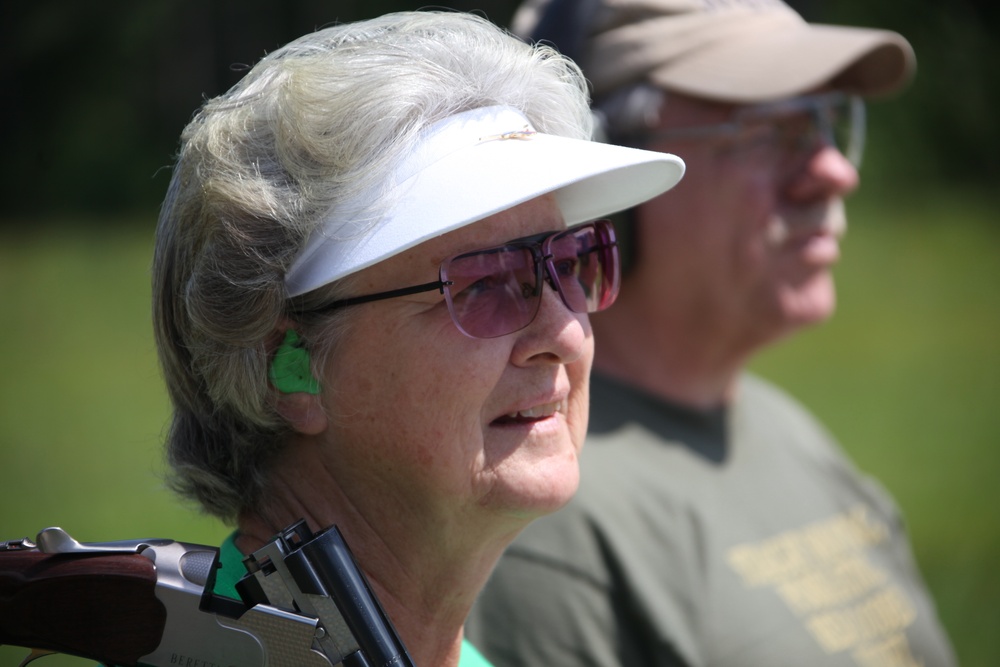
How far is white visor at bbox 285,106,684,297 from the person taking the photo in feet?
4.41

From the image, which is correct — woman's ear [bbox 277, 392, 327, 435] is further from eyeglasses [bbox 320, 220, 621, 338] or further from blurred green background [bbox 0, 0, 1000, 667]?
blurred green background [bbox 0, 0, 1000, 667]

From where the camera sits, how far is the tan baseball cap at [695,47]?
2.52 meters

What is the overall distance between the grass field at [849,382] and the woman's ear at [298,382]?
2.20 m

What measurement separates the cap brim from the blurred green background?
7.69ft

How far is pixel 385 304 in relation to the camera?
1.42 m

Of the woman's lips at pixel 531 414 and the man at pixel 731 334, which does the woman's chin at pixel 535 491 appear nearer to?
the woman's lips at pixel 531 414

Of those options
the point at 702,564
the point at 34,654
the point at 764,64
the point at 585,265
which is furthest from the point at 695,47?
the point at 34,654

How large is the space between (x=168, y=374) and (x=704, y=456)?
1.43 meters

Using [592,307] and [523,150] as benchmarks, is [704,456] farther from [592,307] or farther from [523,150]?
[523,150]

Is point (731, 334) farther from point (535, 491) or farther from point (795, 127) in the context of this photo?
point (535, 491)

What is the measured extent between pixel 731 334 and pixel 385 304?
1455 millimetres

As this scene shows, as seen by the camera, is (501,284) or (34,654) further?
(501,284)

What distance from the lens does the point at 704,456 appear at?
2.54 m

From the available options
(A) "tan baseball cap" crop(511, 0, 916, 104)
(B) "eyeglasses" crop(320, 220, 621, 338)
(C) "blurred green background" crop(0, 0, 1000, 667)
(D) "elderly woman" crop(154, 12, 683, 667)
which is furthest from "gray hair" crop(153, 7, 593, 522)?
(C) "blurred green background" crop(0, 0, 1000, 667)
